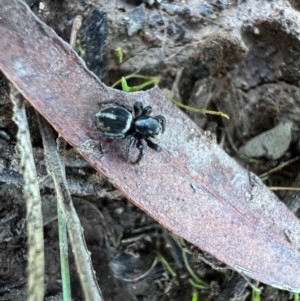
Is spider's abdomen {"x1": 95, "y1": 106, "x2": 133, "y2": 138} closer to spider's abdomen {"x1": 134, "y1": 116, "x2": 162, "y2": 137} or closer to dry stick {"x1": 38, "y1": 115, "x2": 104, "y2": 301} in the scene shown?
spider's abdomen {"x1": 134, "y1": 116, "x2": 162, "y2": 137}

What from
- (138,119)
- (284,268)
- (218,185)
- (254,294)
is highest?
(138,119)

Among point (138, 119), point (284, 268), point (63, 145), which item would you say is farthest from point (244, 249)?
point (63, 145)

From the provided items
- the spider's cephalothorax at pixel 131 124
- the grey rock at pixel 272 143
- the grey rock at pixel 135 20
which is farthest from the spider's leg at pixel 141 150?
the grey rock at pixel 272 143

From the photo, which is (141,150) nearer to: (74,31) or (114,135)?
(114,135)

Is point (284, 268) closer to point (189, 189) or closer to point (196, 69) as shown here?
point (189, 189)

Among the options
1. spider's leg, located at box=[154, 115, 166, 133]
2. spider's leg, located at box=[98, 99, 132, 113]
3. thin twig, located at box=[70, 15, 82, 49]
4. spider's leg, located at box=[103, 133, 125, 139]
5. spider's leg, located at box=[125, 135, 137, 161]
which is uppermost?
thin twig, located at box=[70, 15, 82, 49]

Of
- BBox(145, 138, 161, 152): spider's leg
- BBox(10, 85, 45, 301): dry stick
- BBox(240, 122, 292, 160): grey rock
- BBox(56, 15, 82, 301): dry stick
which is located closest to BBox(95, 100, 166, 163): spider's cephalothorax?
BBox(145, 138, 161, 152): spider's leg

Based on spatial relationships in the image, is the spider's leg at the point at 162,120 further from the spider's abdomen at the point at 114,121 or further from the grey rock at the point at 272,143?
the grey rock at the point at 272,143
